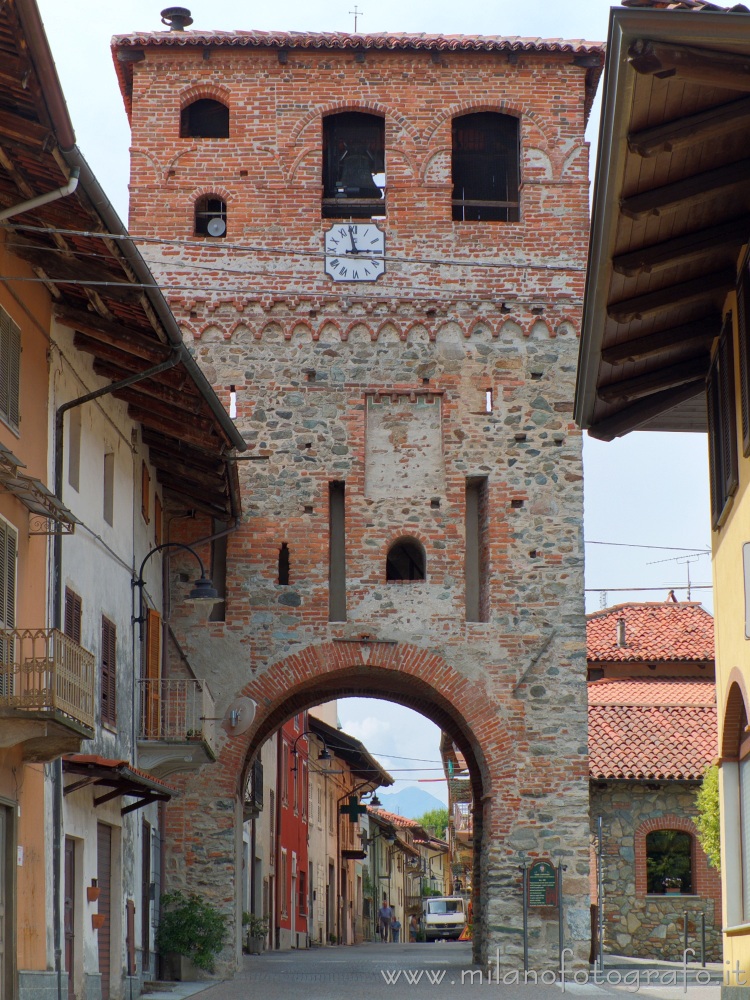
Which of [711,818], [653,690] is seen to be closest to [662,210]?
[711,818]

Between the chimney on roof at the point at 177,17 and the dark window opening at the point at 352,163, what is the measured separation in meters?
2.51

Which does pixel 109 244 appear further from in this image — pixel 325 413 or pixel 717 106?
pixel 325 413

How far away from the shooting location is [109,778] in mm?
14211

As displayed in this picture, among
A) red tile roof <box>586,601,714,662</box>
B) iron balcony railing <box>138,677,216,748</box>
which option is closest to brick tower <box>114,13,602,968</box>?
iron balcony railing <box>138,677,216,748</box>

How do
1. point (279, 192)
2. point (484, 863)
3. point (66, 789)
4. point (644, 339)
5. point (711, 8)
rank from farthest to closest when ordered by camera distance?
point (279, 192)
point (484, 863)
point (66, 789)
point (644, 339)
point (711, 8)

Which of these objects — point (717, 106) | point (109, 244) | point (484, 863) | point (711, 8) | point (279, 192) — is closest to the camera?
point (711, 8)

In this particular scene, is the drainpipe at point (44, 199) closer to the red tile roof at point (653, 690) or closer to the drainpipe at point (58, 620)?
the drainpipe at point (58, 620)

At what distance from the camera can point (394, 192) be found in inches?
852

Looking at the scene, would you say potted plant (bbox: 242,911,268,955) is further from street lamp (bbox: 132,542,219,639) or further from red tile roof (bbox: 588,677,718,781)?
street lamp (bbox: 132,542,219,639)

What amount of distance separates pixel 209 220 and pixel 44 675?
467 inches

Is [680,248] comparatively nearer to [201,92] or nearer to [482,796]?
[482,796]

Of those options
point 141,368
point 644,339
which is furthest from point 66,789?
point 644,339

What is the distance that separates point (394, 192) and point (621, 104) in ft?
47.7

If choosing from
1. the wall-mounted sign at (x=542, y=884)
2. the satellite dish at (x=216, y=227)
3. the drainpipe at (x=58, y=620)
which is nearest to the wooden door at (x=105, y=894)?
the drainpipe at (x=58, y=620)
